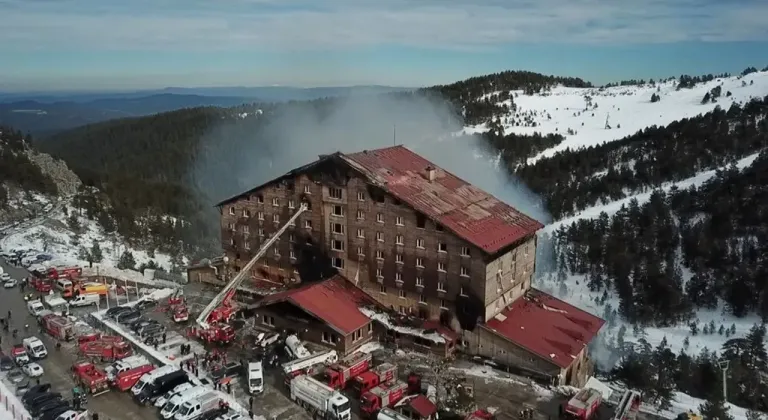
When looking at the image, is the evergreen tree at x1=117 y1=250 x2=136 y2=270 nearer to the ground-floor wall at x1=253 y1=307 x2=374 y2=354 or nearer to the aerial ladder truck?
the aerial ladder truck

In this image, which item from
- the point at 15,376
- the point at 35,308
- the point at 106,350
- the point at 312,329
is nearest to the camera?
the point at 15,376

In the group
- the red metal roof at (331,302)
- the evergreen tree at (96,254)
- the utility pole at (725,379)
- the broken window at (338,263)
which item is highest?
the broken window at (338,263)

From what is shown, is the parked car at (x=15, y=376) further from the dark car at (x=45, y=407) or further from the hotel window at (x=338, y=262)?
the hotel window at (x=338, y=262)

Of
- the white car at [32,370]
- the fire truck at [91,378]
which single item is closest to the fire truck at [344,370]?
the fire truck at [91,378]

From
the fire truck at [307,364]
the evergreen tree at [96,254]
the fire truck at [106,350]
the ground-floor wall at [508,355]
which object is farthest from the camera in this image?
the evergreen tree at [96,254]

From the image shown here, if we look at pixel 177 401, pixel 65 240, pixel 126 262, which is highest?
pixel 177 401

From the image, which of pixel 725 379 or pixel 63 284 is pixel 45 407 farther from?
pixel 725 379

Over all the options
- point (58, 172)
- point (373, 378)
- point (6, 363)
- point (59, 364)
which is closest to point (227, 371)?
point (373, 378)

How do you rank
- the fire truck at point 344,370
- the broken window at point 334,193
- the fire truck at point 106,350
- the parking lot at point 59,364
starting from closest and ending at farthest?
the parking lot at point 59,364, the fire truck at point 344,370, the fire truck at point 106,350, the broken window at point 334,193
